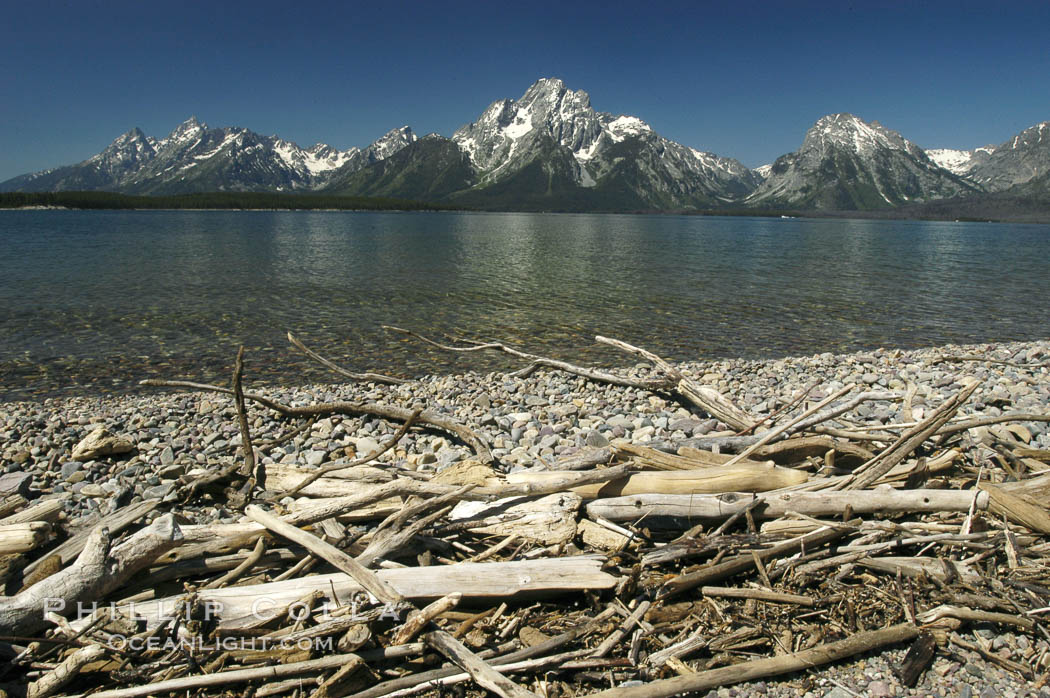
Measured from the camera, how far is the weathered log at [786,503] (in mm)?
6059

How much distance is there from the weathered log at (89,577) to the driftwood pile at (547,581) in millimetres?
17

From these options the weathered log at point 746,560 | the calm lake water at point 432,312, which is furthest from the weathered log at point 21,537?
the calm lake water at point 432,312

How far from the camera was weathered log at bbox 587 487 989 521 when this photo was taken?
19.9 ft

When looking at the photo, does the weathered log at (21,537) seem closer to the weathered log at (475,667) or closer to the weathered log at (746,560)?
the weathered log at (475,667)

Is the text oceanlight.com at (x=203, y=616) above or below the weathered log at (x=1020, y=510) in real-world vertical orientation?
below

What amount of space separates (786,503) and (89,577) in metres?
6.99

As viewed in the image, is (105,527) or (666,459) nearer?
(105,527)

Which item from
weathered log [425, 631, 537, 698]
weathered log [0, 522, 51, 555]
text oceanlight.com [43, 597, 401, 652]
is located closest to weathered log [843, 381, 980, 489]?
weathered log [425, 631, 537, 698]

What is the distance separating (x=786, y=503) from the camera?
20.3 ft

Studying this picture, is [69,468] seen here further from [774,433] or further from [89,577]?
[774,433]

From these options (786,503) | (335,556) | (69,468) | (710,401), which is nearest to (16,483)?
(69,468)

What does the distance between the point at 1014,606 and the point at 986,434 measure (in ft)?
15.3

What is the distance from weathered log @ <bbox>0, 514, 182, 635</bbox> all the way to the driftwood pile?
17 mm

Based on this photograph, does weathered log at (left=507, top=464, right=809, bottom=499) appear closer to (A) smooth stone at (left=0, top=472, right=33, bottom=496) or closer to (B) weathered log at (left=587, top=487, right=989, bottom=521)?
(B) weathered log at (left=587, top=487, right=989, bottom=521)
